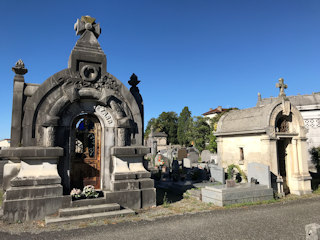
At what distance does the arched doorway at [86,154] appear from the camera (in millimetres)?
8352

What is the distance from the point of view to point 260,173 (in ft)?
32.8

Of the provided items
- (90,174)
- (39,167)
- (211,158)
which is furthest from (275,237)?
(211,158)

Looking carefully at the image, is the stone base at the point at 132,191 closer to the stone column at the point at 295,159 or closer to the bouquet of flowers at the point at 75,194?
the bouquet of flowers at the point at 75,194

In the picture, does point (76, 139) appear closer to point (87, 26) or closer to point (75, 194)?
point (75, 194)

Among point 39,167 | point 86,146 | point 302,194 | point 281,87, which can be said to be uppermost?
point 281,87

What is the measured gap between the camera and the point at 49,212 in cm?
697

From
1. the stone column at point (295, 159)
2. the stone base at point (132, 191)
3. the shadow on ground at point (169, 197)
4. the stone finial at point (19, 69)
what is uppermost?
the stone finial at point (19, 69)

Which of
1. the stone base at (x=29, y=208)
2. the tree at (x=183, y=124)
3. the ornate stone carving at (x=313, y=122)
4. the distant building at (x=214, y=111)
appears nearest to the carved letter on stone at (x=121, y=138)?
the stone base at (x=29, y=208)

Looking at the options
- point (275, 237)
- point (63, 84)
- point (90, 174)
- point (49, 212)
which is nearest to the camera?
point (275, 237)

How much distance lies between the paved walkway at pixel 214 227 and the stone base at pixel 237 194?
724mm

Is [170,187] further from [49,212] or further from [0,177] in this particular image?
[0,177]

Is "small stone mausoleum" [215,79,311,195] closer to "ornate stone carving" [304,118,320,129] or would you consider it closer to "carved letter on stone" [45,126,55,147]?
"carved letter on stone" [45,126,55,147]

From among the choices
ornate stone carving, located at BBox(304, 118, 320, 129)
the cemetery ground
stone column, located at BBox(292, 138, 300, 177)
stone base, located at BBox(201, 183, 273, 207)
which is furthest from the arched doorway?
ornate stone carving, located at BBox(304, 118, 320, 129)

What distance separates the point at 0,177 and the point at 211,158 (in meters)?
18.1
